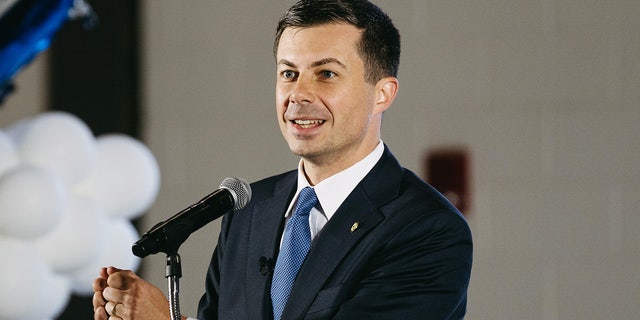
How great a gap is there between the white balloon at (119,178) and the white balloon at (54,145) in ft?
0.31

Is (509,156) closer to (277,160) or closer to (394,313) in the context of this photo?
(277,160)

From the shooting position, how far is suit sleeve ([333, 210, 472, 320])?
5.15 feet

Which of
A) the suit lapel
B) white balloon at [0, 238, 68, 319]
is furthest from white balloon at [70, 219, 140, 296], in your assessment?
the suit lapel

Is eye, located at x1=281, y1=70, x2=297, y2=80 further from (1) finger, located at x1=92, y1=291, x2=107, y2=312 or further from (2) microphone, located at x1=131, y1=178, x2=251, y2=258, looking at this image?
(1) finger, located at x1=92, y1=291, x2=107, y2=312

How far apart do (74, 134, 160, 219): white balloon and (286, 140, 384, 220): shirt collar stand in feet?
5.49

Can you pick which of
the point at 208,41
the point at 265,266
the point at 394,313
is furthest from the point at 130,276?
the point at 208,41

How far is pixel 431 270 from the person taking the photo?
1.61m

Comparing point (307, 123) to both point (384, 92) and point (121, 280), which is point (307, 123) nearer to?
point (384, 92)

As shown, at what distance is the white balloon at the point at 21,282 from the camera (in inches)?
116

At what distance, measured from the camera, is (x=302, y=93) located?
1590 millimetres

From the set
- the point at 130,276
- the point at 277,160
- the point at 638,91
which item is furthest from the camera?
the point at 277,160

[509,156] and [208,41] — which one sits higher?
[208,41]

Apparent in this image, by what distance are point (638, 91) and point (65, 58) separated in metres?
2.02

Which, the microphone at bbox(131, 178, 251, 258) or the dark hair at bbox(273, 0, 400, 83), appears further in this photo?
the dark hair at bbox(273, 0, 400, 83)
